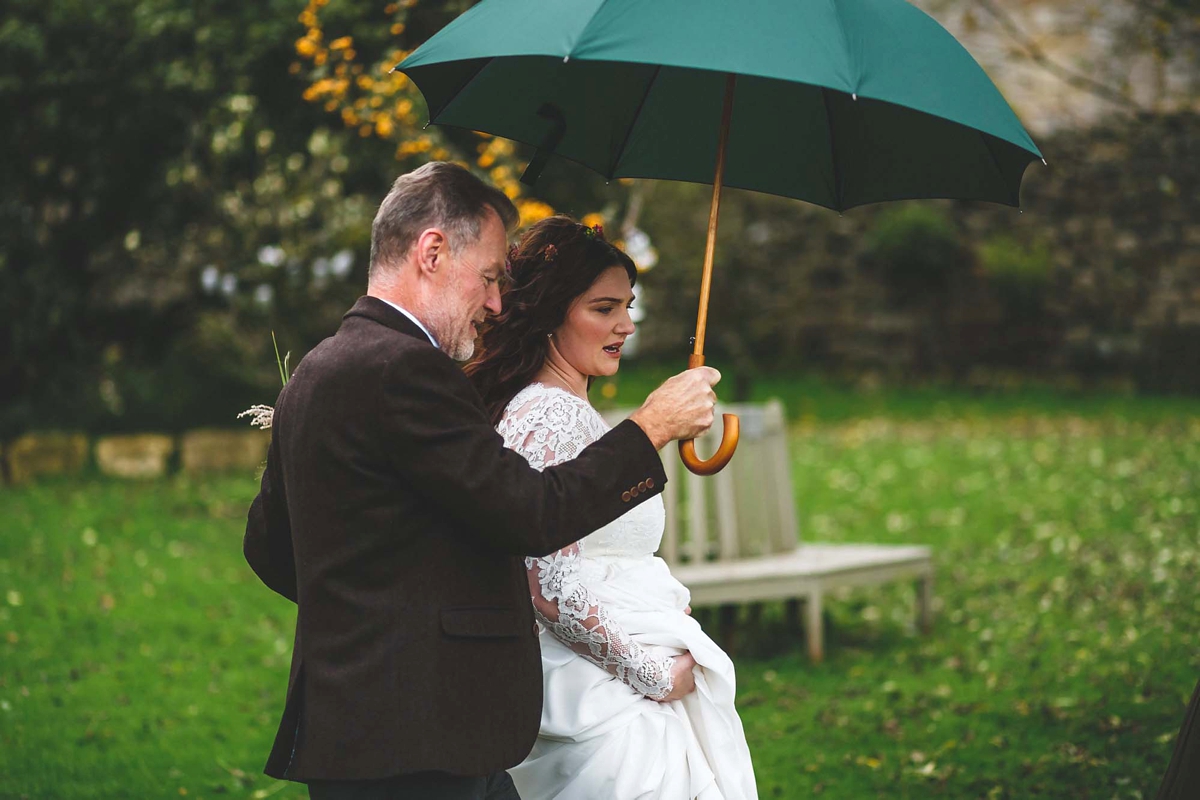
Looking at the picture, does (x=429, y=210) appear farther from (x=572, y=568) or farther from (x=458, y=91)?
(x=458, y=91)

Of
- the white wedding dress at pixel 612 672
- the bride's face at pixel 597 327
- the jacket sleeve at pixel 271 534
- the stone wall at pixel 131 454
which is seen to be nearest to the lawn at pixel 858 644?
the stone wall at pixel 131 454

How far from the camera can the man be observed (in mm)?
2117

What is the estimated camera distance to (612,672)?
2.69 meters

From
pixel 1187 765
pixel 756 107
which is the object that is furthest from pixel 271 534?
pixel 1187 765

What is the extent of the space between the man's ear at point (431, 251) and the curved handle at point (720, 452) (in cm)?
63

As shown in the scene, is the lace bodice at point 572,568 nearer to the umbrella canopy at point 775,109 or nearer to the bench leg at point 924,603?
the umbrella canopy at point 775,109

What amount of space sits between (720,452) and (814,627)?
12.0 feet

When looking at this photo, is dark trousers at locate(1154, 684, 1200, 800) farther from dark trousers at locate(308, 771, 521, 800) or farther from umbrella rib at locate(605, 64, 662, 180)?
umbrella rib at locate(605, 64, 662, 180)

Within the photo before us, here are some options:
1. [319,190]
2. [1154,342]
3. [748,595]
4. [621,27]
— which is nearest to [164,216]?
[319,190]

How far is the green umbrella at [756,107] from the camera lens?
95.7 inches

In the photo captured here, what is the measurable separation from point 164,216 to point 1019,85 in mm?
10907

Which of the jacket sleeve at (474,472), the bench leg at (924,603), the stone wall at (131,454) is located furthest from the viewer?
the stone wall at (131,454)

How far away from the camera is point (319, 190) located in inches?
368

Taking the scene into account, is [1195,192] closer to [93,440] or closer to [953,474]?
[953,474]
